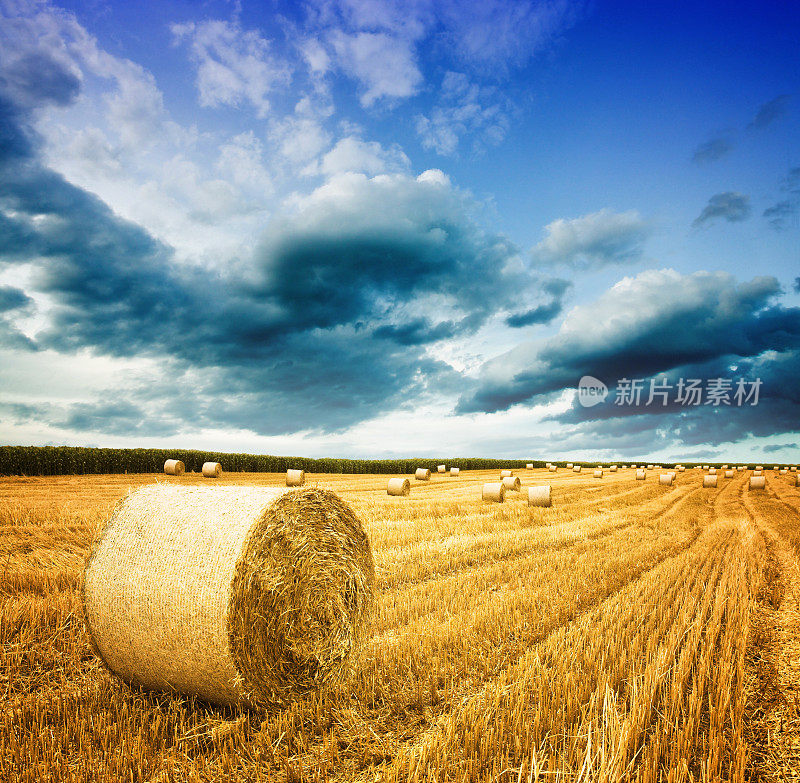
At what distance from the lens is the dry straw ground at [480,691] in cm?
324

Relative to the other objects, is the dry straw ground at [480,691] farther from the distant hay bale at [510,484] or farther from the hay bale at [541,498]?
the distant hay bale at [510,484]

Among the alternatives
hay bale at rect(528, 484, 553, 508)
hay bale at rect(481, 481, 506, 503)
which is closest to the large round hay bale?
hay bale at rect(481, 481, 506, 503)

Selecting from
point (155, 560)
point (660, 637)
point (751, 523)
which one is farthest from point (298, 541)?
point (751, 523)

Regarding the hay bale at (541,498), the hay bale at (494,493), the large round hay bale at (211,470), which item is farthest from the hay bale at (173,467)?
the hay bale at (541,498)

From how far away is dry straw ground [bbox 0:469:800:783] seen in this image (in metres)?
3.24

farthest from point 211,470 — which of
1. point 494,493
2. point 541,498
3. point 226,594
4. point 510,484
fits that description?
point 226,594

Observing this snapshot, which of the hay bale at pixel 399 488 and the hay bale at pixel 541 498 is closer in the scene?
the hay bale at pixel 541 498

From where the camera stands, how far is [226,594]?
4.04 metres

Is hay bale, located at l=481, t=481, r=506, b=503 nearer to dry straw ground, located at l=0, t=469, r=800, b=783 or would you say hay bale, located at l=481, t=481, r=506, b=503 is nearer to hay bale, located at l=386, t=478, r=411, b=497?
hay bale, located at l=386, t=478, r=411, b=497

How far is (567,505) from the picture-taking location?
1711 cm

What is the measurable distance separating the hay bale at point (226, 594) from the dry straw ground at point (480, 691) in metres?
0.27

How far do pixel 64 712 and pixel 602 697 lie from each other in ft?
13.3

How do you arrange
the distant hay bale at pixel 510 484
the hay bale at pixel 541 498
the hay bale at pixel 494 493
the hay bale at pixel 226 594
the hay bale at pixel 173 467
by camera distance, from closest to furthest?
the hay bale at pixel 226 594 < the hay bale at pixel 541 498 < the hay bale at pixel 494 493 < the distant hay bale at pixel 510 484 < the hay bale at pixel 173 467

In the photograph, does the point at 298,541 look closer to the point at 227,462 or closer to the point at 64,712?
the point at 64,712
